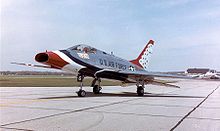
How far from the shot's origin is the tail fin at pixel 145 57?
918 inches

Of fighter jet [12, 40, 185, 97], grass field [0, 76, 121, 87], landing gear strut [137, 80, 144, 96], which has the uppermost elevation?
fighter jet [12, 40, 185, 97]

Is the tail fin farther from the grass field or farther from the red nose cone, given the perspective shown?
the red nose cone

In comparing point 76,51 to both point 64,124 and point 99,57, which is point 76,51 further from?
point 64,124

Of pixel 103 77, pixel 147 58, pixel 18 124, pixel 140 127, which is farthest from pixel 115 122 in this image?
pixel 147 58

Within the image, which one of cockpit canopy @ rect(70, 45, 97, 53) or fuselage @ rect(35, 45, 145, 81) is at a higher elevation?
cockpit canopy @ rect(70, 45, 97, 53)

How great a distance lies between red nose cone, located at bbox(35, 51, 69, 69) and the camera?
14402 mm

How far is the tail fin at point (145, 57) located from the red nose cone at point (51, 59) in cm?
891

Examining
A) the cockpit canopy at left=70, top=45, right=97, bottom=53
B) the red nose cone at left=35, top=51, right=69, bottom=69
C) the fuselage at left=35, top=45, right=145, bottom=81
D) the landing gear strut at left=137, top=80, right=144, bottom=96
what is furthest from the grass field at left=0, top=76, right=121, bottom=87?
the red nose cone at left=35, top=51, right=69, bottom=69

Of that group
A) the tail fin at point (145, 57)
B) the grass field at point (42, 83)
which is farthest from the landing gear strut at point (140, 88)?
the tail fin at point (145, 57)

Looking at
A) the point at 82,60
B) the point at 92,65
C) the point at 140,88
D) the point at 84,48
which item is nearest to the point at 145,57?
the point at 140,88

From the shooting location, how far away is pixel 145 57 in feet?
78.7

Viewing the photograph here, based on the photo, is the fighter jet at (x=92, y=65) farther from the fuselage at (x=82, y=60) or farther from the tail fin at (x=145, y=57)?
the tail fin at (x=145, y=57)

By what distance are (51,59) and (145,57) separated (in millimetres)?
11136

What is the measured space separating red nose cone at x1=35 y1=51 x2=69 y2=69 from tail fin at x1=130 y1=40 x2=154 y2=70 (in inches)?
Answer: 351
